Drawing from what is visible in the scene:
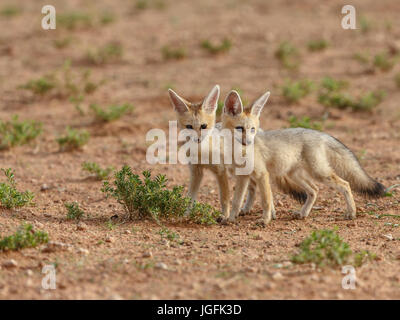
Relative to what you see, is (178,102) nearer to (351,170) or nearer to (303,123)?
(351,170)

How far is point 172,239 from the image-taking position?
5145 millimetres

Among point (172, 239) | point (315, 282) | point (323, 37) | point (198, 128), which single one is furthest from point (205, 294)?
point (323, 37)

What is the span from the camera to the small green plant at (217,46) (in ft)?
41.4

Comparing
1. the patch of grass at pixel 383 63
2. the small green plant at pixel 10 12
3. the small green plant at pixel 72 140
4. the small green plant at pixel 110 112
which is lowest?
the small green plant at pixel 72 140

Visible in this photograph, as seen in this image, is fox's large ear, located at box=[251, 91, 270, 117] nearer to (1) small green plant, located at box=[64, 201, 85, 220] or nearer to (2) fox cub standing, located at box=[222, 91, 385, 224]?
(2) fox cub standing, located at box=[222, 91, 385, 224]

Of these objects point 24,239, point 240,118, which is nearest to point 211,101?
point 240,118

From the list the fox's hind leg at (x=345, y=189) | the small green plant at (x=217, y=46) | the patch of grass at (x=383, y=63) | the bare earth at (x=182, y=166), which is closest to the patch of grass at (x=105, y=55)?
the bare earth at (x=182, y=166)

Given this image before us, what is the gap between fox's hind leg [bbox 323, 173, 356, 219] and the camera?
580 cm

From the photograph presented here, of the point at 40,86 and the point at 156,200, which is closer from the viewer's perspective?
the point at 156,200

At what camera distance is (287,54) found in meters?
12.3

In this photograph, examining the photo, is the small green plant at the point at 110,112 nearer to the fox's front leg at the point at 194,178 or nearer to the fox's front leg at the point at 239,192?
the fox's front leg at the point at 194,178

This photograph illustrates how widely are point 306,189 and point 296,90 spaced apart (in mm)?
4303

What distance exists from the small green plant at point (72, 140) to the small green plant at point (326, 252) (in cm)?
460

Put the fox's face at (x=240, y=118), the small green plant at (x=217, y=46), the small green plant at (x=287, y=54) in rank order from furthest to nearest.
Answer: the small green plant at (x=217, y=46) < the small green plant at (x=287, y=54) < the fox's face at (x=240, y=118)
